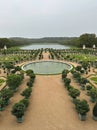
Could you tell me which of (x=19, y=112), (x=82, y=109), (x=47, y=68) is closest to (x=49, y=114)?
(x=19, y=112)

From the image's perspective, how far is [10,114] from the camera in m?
13.8

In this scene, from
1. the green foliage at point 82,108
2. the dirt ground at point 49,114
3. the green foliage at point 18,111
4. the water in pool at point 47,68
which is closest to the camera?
the dirt ground at point 49,114

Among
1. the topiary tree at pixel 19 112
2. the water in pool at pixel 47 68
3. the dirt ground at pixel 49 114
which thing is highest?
the water in pool at pixel 47 68

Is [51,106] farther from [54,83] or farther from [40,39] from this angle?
[40,39]

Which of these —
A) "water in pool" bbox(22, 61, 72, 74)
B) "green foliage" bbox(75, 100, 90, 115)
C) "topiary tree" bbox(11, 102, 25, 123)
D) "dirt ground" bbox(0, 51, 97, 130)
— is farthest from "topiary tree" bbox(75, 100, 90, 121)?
"water in pool" bbox(22, 61, 72, 74)

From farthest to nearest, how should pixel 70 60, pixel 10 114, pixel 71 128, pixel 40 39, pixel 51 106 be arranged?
pixel 40 39
pixel 70 60
pixel 51 106
pixel 10 114
pixel 71 128

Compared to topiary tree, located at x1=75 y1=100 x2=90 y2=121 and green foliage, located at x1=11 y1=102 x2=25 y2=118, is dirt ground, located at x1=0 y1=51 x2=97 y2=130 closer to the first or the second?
topiary tree, located at x1=75 y1=100 x2=90 y2=121

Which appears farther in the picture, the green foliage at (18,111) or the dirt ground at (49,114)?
the green foliage at (18,111)

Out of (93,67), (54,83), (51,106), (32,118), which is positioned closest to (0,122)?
(32,118)

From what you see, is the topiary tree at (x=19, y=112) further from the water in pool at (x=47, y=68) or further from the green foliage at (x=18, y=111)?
the water in pool at (x=47, y=68)

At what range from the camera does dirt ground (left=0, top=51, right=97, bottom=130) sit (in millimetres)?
12133

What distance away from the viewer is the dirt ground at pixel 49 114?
1213 cm

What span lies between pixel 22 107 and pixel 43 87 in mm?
7120

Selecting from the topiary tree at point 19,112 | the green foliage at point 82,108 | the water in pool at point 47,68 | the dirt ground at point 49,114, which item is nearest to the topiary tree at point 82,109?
the green foliage at point 82,108
